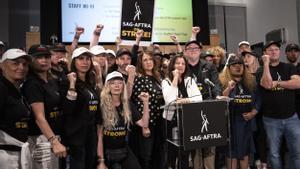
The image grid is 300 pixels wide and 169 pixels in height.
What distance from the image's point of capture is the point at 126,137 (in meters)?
3.85

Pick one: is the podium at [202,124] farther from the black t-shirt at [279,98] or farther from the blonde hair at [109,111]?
the black t-shirt at [279,98]

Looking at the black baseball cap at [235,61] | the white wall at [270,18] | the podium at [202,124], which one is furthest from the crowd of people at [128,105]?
the white wall at [270,18]

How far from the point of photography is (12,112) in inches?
110

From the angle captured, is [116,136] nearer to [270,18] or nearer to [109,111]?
[109,111]

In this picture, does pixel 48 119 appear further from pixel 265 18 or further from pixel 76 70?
pixel 265 18

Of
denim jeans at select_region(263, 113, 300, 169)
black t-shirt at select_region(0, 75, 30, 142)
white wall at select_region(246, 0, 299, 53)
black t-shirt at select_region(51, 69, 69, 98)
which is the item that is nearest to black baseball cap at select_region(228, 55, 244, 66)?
denim jeans at select_region(263, 113, 300, 169)

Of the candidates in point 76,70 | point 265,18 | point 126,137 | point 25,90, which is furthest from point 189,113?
point 265,18

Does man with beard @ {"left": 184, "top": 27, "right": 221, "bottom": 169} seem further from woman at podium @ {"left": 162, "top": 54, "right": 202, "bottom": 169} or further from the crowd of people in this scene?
woman at podium @ {"left": 162, "top": 54, "right": 202, "bottom": 169}

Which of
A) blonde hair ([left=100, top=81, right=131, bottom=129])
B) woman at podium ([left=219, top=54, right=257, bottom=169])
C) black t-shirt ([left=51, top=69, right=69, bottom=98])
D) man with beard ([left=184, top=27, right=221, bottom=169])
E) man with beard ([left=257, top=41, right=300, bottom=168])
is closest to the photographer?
black t-shirt ([left=51, top=69, right=69, bottom=98])

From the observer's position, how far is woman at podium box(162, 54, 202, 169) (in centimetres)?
373

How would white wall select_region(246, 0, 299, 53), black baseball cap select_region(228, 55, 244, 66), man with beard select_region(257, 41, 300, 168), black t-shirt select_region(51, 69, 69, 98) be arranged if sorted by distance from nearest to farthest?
black t-shirt select_region(51, 69, 69, 98)
man with beard select_region(257, 41, 300, 168)
black baseball cap select_region(228, 55, 244, 66)
white wall select_region(246, 0, 299, 53)

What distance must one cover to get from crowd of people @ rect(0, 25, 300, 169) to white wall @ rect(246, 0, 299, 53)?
119 inches

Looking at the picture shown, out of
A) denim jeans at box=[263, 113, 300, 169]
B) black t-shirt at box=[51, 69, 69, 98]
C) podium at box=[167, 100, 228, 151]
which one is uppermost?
black t-shirt at box=[51, 69, 69, 98]

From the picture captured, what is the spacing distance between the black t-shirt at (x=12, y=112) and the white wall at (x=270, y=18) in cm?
643
